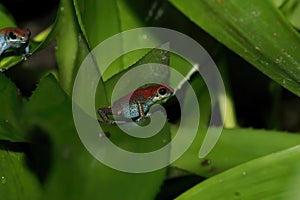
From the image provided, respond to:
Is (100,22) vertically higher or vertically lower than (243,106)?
lower

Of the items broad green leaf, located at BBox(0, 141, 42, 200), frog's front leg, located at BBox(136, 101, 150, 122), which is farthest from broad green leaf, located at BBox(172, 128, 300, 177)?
broad green leaf, located at BBox(0, 141, 42, 200)

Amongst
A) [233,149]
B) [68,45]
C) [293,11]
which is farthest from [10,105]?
[293,11]

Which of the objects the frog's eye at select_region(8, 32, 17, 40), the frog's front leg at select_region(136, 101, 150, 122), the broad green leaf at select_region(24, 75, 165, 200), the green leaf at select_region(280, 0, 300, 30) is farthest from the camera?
the green leaf at select_region(280, 0, 300, 30)

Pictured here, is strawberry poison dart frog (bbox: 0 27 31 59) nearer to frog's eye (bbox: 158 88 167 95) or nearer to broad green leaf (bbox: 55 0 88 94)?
broad green leaf (bbox: 55 0 88 94)

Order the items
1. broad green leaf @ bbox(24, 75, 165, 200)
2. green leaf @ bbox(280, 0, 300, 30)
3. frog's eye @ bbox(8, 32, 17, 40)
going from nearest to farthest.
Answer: broad green leaf @ bbox(24, 75, 165, 200) < frog's eye @ bbox(8, 32, 17, 40) < green leaf @ bbox(280, 0, 300, 30)

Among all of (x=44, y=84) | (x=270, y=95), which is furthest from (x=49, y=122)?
(x=270, y=95)

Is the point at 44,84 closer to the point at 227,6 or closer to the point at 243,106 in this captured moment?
the point at 227,6
